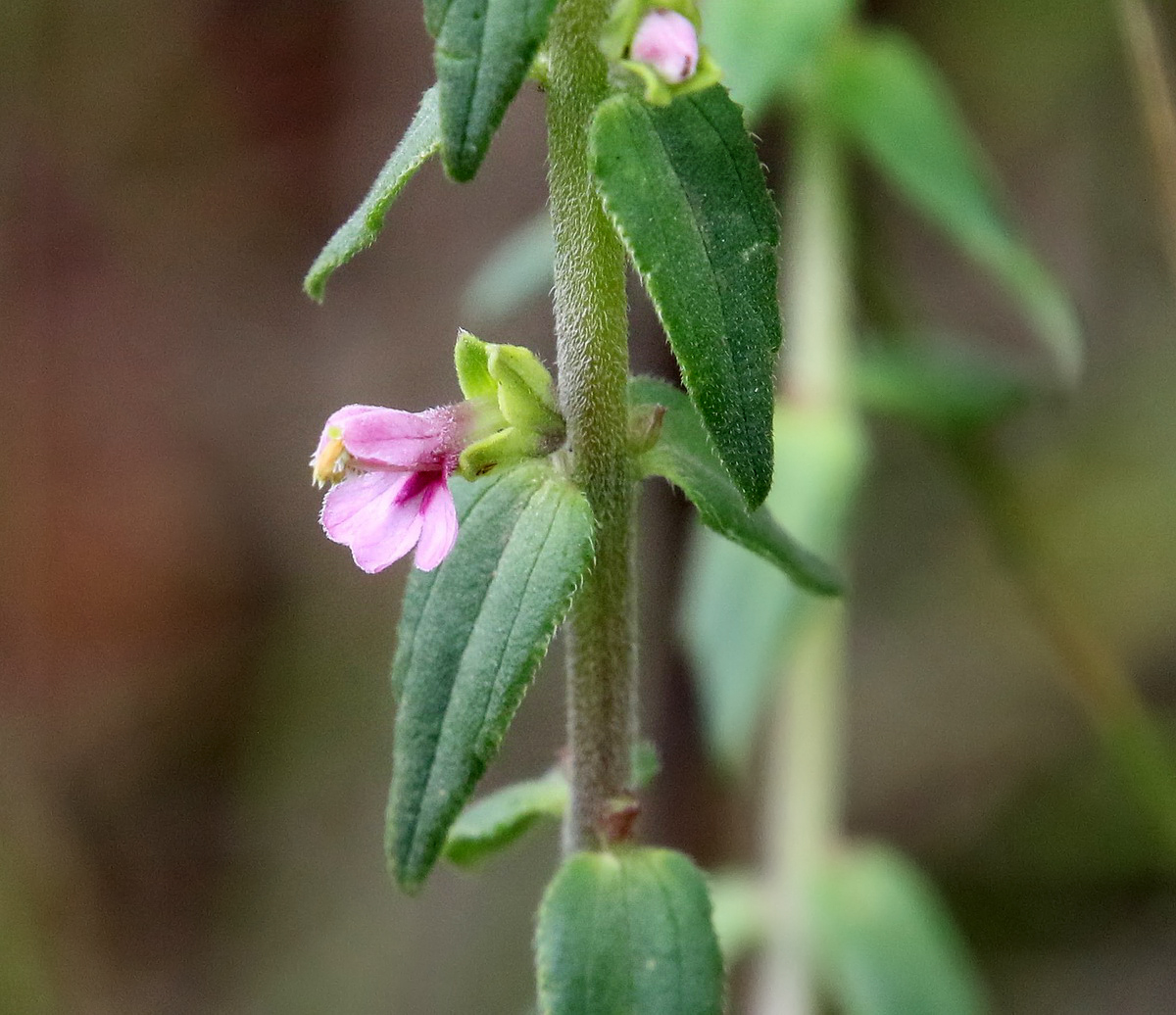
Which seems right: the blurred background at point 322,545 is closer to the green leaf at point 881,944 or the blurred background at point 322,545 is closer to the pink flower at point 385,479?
the green leaf at point 881,944

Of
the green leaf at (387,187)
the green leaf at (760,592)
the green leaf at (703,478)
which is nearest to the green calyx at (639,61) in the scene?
the green leaf at (387,187)

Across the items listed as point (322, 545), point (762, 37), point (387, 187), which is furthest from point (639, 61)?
point (322, 545)

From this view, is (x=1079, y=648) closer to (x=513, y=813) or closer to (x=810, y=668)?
(x=810, y=668)

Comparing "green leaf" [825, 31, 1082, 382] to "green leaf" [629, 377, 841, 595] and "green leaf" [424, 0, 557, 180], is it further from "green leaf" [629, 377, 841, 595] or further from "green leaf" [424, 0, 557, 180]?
"green leaf" [424, 0, 557, 180]

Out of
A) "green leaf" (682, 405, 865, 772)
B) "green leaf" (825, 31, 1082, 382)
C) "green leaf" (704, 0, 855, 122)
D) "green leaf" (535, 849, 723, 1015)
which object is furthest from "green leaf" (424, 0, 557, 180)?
"green leaf" (825, 31, 1082, 382)

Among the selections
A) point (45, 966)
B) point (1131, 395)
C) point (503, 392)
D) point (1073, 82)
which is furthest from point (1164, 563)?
point (45, 966)

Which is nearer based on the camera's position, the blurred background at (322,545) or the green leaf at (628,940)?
the green leaf at (628,940)
